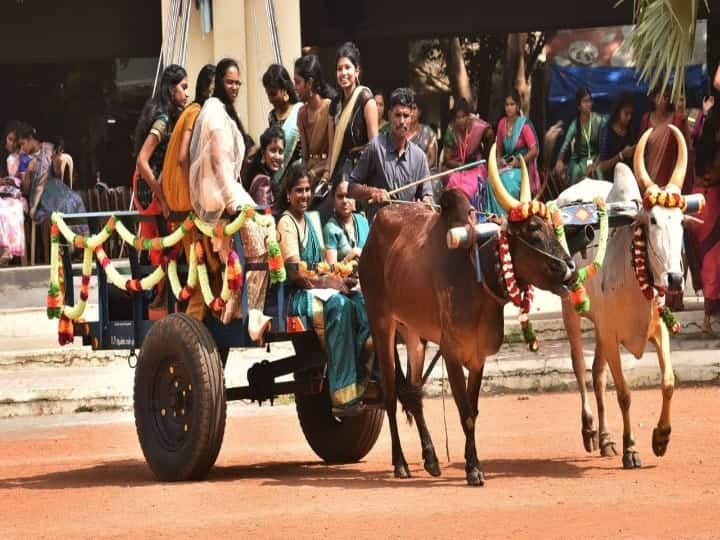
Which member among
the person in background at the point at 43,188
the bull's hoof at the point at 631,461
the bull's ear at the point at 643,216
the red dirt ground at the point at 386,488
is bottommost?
the red dirt ground at the point at 386,488

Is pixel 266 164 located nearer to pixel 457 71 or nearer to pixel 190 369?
pixel 190 369

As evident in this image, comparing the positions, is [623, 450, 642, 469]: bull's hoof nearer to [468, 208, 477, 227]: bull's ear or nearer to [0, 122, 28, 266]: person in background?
[468, 208, 477, 227]: bull's ear

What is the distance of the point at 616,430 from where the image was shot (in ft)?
42.0

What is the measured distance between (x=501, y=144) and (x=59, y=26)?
16.6 ft

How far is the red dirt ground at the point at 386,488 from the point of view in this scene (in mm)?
9055

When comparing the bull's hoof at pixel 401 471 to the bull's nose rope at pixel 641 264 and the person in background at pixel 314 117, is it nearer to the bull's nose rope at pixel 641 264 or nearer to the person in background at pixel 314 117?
the bull's nose rope at pixel 641 264

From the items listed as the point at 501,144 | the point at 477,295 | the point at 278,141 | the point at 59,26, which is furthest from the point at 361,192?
the point at 59,26

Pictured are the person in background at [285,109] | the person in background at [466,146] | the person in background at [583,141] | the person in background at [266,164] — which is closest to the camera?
the person in background at [266,164]

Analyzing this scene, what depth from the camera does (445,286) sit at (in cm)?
1062

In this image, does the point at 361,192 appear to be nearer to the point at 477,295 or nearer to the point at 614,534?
the point at 477,295

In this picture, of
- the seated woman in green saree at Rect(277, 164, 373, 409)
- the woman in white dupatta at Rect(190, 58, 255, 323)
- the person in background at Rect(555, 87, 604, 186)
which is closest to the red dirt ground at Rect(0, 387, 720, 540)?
the seated woman in green saree at Rect(277, 164, 373, 409)

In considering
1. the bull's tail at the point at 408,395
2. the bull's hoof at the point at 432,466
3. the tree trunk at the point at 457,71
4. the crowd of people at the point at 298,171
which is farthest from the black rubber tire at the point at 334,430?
the tree trunk at the point at 457,71

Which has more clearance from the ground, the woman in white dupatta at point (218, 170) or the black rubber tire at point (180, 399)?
the woman in white dupatta at point (218, 170)

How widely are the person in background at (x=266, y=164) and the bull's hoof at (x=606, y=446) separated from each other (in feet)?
8.30
